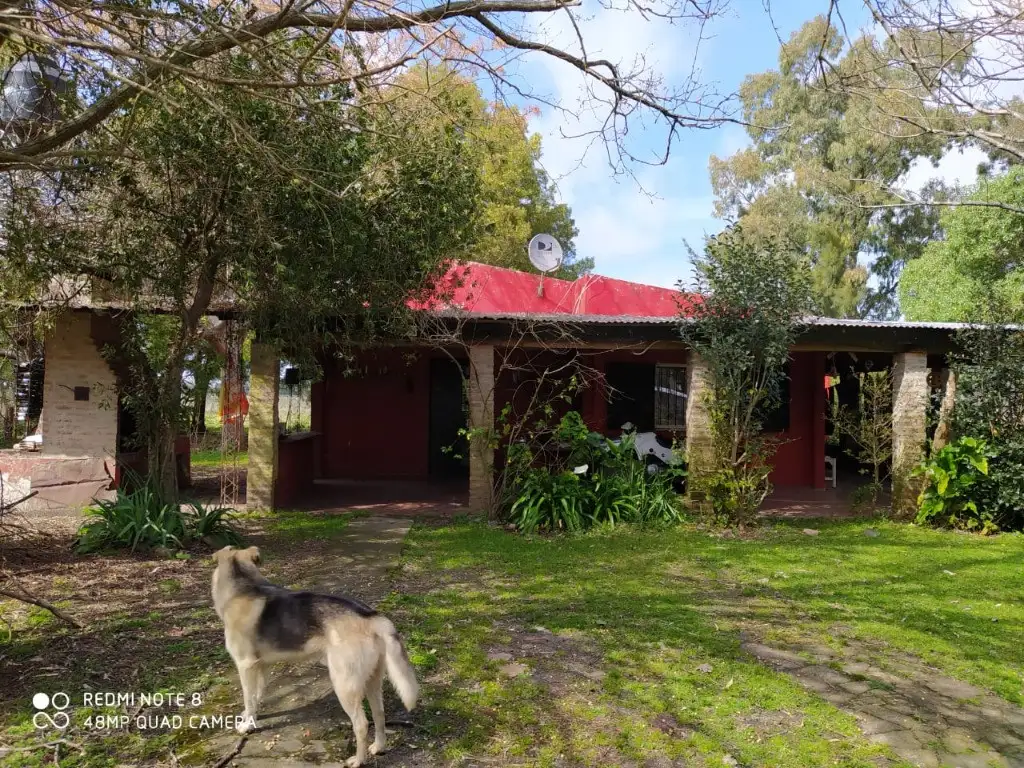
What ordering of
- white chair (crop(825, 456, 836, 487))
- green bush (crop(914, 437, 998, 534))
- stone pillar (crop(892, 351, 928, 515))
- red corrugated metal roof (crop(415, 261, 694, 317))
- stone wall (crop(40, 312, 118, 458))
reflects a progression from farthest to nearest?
red corrugated metal roof (crop(415, 261, 694, 317))
white chair (crop(825, 456, 836, 487))
stone wall (crop(40, 312, 118, 458))
stone pillar (crop(892, 351, 928, 515))
green bush (crop(914, 437, 998, 534))

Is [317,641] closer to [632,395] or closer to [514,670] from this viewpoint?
[514,670]

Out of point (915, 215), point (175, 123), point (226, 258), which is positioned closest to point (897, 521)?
point (226, 258)

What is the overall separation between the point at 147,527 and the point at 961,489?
33.1 feet

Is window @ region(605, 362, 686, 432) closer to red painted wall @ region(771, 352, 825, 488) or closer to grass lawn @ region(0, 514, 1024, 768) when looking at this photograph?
red painted wall @ region(771, 352, 825, 488)

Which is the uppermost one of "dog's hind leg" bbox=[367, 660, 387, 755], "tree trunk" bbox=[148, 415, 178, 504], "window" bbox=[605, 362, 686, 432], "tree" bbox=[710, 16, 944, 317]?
"tree" bbox=[710, 16, 944, 317]

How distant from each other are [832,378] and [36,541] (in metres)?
13.9

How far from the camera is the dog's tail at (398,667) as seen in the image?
10.4ft

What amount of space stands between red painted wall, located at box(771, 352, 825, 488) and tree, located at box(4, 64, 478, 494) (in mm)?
7581

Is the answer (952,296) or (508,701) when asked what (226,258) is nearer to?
(508,701)

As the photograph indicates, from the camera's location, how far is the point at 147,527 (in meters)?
7.42

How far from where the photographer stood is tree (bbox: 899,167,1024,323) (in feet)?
55.5

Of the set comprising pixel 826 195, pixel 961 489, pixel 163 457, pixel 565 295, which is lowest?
pixel 961 489

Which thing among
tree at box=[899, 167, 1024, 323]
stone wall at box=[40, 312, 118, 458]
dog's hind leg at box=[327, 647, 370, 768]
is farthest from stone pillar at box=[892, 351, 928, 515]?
stone wall at box=[40, 312, 118, 458]

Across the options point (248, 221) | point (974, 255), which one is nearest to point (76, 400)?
point (248, 221)
